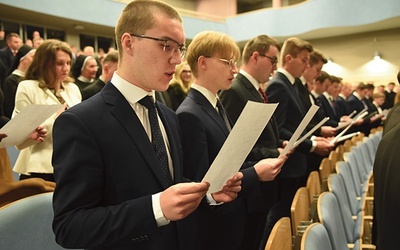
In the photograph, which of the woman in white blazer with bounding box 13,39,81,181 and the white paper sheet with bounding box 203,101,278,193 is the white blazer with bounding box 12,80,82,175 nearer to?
the woman in white blazer with bounding box 13,39,81,181

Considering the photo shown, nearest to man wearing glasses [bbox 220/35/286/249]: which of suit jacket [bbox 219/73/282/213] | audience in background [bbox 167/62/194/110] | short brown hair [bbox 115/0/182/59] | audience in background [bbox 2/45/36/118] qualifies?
suit jacket [bbox 219/73/282/213]

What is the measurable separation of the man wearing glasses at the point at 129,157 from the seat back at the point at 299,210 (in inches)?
22.2

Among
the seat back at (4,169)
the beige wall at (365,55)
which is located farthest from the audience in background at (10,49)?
the beige wall at (365,55)

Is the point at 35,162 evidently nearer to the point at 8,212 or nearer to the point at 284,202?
the point at 8,212

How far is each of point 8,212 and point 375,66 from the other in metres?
13.0

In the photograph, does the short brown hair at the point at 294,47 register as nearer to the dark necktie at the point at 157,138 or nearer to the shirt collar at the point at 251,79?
the shirt collar at the point at 251,79

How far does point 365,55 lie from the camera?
499 inches

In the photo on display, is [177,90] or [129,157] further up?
[129,157]

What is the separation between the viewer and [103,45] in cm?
1267

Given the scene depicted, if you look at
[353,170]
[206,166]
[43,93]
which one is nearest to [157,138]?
[206,166]

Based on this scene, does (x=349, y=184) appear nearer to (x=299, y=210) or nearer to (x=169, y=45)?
(x=299, y=210)

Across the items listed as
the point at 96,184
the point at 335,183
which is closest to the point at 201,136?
the point at 96,184

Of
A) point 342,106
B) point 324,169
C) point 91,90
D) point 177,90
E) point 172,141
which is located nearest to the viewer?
point 172,141

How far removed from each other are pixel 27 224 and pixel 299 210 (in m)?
1.19
